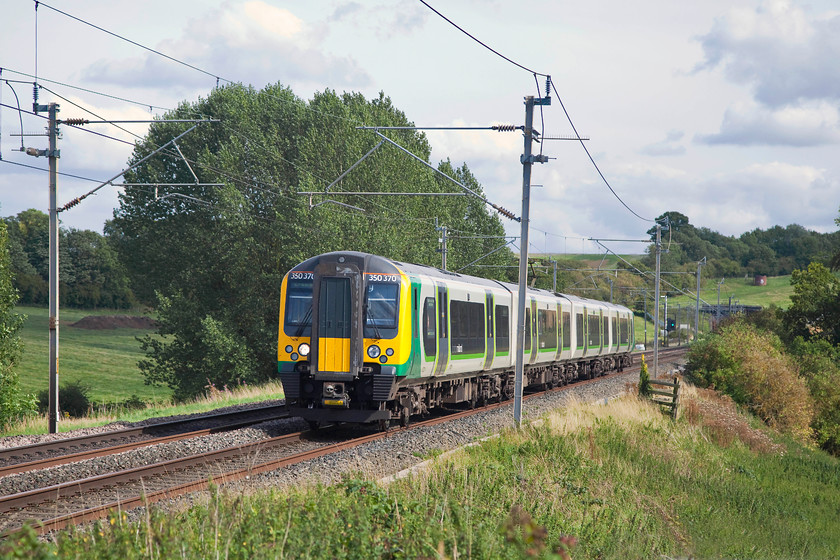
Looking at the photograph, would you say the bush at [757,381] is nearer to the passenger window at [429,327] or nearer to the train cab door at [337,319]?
the passenger window at [429,327]

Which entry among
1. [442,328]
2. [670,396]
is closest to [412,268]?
[442,328]

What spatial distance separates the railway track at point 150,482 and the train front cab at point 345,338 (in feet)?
2.38

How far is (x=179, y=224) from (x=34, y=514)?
3502 centimetres

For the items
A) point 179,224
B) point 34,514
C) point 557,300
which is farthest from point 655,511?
point 179,224

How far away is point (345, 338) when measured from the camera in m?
17.0

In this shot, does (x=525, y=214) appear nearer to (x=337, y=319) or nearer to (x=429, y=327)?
→ (x=429, y=327)

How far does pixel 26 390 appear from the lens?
52.2 meters

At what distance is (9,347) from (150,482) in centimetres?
1650

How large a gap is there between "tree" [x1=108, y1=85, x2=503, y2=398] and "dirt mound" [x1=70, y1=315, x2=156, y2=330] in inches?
1522

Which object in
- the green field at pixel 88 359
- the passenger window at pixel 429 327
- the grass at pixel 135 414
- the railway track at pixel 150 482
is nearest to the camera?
the railway track at pixel 150 482

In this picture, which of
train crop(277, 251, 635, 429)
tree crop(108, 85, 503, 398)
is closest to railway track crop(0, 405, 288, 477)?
train crop(277, 251, 635, 429)

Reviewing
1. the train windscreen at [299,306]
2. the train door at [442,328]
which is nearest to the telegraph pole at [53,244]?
the train windscreen at [299,306]

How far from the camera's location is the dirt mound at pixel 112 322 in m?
83.0

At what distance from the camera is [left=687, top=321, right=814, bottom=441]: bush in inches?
1309
